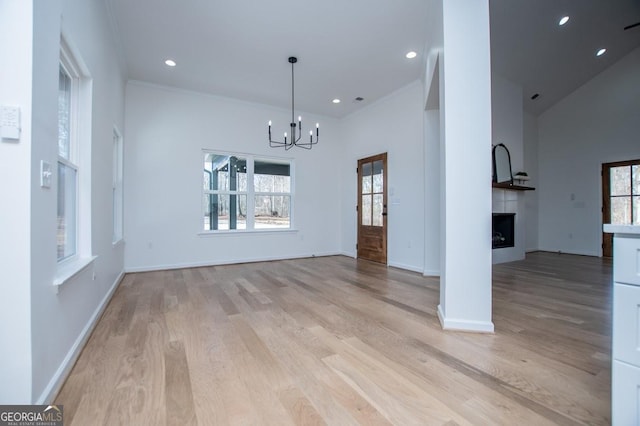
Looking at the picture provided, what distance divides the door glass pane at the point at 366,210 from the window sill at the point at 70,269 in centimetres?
442

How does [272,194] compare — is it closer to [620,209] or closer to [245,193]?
[245,193]

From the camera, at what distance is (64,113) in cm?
213

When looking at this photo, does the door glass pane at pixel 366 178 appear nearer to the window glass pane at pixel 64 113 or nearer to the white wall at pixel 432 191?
the white wall at pixel 432 191

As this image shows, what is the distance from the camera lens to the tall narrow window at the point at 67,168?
201 centimetres

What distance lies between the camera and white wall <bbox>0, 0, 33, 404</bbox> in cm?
123

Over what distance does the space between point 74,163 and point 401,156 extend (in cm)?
439

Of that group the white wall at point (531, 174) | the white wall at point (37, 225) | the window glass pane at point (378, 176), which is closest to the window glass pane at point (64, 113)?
the white wall at point (37, 225)

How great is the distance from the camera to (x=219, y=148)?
516 cm

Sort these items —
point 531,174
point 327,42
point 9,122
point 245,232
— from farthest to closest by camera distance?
1. point 531,174
2. point 245,232
3. point 327,42
4. point 9,122

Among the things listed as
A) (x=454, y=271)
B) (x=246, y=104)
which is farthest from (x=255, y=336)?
(x=246, y=104)

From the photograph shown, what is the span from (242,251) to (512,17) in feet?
18.2

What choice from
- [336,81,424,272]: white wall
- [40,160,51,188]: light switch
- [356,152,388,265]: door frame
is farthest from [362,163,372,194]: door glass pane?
[40,160,51,188]: light switch

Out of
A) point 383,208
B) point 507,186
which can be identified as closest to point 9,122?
point 383,208

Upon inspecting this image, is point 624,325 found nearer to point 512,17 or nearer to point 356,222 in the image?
point 512,17
